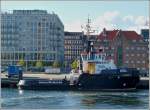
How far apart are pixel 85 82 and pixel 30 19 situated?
140 feet

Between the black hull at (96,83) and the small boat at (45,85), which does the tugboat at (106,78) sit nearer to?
the black hull at (96,83)

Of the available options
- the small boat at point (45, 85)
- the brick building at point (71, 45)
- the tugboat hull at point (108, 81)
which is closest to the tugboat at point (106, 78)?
the tugboat hull at point (108, 81)

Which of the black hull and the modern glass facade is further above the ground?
the modern glass facade

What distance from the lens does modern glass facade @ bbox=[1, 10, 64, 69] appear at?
72125 millimetres

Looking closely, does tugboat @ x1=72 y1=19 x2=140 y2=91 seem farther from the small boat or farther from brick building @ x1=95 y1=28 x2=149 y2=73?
brick building @ x1=95 y1=28 x2=149 y2=73

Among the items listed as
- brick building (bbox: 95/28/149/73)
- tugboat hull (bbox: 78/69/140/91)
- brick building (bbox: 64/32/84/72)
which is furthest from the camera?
brick building (bbox: 64/32/84/72)

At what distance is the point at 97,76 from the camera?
32156mm

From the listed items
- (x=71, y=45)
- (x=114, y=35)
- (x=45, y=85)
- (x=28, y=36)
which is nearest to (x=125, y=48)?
(x=114, y=35)

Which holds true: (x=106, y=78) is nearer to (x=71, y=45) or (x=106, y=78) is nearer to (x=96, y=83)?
(x=96, y=83)

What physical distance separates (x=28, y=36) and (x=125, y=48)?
1904 cm

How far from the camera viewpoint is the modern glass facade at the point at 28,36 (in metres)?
72.1

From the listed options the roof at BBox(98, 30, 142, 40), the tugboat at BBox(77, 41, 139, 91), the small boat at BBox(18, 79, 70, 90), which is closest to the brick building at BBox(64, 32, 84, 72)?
the roof at BBox(98, 30, 142, 40)

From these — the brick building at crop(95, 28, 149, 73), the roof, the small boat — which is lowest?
the small boat

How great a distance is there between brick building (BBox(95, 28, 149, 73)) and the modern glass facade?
43.1 ft
